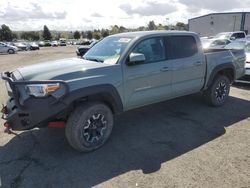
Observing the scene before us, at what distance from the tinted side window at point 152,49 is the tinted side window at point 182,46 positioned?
0.24 meters

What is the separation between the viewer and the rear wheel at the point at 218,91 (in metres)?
6.14

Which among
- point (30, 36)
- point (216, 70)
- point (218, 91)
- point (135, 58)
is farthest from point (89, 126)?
point (30, 36)

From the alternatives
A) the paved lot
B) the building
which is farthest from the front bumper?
the building

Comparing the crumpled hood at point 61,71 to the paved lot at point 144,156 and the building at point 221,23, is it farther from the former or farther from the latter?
the building at point 221,23

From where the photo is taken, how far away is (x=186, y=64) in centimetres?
531

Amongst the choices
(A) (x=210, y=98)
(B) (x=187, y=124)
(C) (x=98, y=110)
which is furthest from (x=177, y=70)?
(C) (x=98, y=110)

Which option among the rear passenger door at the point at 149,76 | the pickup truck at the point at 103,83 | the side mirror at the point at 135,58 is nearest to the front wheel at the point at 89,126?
the pickup truck at the point at 103,83

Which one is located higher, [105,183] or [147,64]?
[147,64]

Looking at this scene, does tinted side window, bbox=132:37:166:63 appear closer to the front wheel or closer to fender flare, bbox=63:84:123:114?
fender flare, bbox=63:84:123:114

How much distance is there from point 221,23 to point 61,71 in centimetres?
5018

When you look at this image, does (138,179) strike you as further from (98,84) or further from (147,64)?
(147,64)

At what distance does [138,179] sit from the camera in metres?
3.39

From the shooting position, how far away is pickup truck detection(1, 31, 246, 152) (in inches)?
144

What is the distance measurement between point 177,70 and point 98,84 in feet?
6.15
